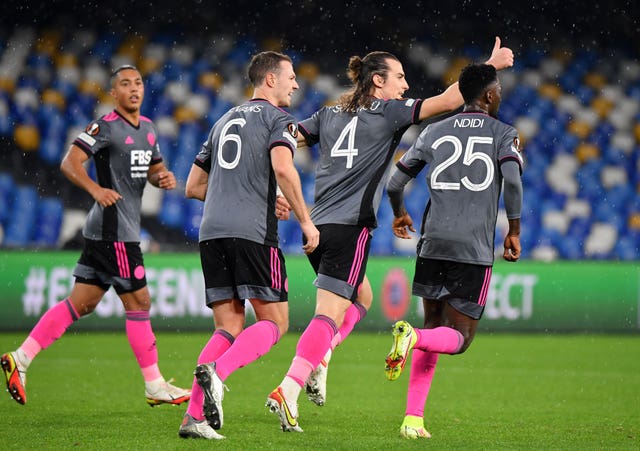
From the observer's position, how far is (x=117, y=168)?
21.7 feet

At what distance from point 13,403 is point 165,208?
8491mm

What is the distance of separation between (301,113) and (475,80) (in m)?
10.8

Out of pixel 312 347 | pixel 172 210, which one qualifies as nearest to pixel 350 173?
pixel 312 347

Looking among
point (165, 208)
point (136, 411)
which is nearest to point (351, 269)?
point (136, 411)

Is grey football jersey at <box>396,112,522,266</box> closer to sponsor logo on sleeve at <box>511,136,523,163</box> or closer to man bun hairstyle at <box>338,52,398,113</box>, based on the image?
sponsor logo on sleeve at <box>511,136,523,163</box>

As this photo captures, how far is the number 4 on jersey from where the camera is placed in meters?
5.46

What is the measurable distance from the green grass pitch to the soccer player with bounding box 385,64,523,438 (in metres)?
0.57

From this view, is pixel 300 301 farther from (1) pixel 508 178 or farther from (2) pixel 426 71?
(1) pixel 508 178

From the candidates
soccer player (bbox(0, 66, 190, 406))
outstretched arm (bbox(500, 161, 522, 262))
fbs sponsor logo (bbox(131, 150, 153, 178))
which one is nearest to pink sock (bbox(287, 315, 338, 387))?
outstretched arm (bbox(500, 161, 522, 262))

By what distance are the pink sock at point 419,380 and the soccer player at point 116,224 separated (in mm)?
1665

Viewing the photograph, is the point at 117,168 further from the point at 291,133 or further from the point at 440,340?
the point at 440,340

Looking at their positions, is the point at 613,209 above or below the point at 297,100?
below

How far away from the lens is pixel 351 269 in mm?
5289

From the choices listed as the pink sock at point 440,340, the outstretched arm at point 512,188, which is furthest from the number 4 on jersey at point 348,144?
the pink sock at point 440,340
